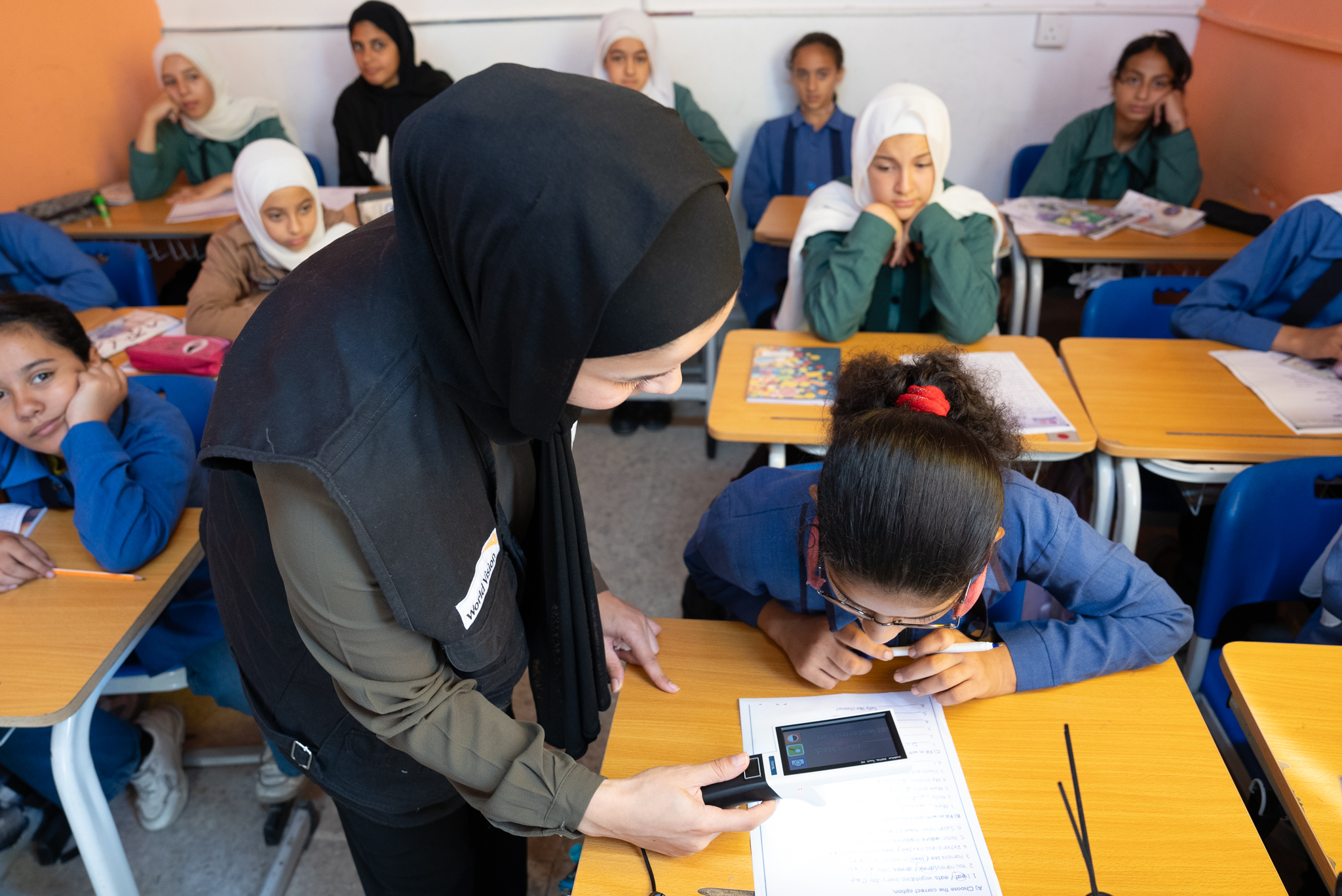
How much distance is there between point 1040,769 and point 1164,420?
105 cm

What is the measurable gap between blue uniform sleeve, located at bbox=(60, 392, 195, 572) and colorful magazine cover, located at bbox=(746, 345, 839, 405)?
3.69 ft

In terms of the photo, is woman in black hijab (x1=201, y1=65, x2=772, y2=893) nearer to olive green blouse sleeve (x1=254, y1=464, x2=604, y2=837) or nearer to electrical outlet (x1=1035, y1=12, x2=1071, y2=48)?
olive green blouse sleeve (x1=254, y1=464, x2=604, y2=837)

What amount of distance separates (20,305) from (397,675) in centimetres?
126

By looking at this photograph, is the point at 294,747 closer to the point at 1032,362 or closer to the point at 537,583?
the point at 537,583

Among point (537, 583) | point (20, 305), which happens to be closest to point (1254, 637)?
point (537, 583)

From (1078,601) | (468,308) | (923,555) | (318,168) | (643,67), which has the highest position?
(643,67)

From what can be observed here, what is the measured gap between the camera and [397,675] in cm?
71

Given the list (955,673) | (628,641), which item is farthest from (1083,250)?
(628,641)

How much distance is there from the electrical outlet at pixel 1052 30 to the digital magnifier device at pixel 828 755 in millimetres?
3462

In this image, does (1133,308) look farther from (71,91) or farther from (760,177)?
(71,91)

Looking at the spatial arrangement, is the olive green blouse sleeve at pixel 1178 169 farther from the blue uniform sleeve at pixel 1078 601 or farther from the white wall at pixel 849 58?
the blue uniform sleeve at pixel 1078 601

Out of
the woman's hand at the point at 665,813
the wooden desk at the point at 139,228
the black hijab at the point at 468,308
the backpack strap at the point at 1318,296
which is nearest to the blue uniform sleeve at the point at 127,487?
the black hijab at the point at 468,308

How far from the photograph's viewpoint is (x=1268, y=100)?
112 inches

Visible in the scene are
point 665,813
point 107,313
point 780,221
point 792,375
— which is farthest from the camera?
point 780,221
